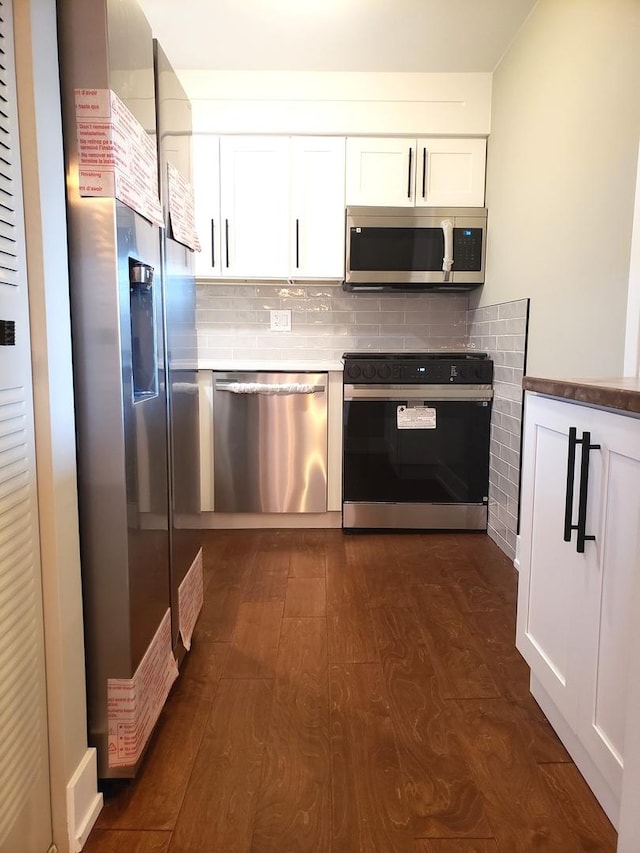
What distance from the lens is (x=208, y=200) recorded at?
3.35m

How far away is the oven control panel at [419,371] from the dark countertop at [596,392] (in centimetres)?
157

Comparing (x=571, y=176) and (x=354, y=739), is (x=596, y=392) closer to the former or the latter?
(x=354, y=739)

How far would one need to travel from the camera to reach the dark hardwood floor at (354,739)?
126cm

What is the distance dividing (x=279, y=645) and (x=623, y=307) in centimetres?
156

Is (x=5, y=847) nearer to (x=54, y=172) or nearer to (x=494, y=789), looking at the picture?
(x=494, y=789)

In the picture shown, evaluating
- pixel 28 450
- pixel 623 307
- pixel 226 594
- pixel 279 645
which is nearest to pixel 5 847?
pixel 28 450

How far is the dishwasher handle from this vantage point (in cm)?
318

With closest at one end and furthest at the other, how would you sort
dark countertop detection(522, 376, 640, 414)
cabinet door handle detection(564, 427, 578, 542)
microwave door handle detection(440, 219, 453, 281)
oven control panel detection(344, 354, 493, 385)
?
dark countertop detection(522, 376, 640, 414) → cabinet door handle detection(564, 427, 578, 542) → oven control panel detection(344, 354, 493, 385) → microwave door handle detection(440, 219, 453, 281)

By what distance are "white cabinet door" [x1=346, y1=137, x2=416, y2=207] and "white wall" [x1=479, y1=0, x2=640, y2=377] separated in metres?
0.52

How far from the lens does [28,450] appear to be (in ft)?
3.51

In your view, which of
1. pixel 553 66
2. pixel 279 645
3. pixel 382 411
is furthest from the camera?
pixel 382 411

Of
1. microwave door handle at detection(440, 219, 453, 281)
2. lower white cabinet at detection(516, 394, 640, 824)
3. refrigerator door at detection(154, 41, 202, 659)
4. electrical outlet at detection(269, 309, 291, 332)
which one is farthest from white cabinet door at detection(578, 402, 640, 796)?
electrical outlet at detection(269, 309, 291, 332)

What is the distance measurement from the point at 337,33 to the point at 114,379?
2.37 metres

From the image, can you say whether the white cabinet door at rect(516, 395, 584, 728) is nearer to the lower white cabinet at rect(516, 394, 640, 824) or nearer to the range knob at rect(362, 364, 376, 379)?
the lower white cabinet at rect(516, 394, 640, 824)
